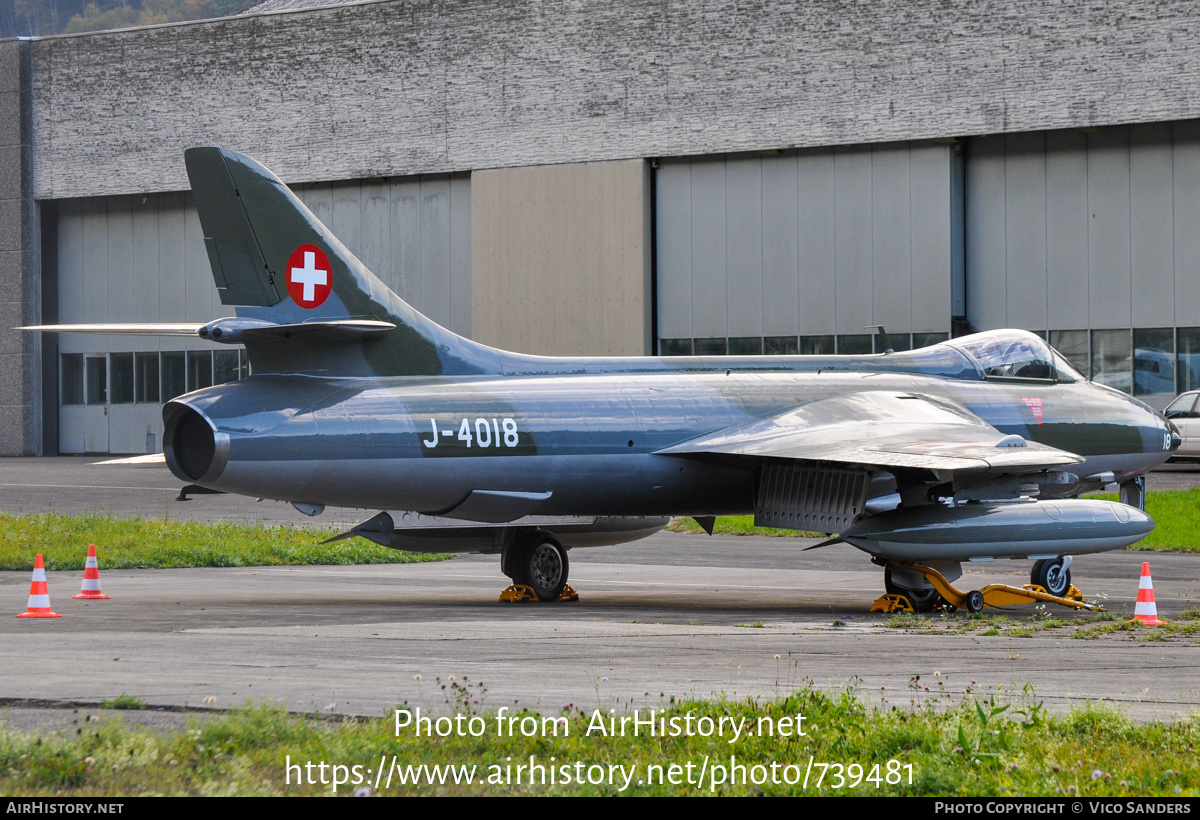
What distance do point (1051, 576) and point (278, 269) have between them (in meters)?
10.0

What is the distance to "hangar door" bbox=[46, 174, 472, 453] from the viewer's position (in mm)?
51969

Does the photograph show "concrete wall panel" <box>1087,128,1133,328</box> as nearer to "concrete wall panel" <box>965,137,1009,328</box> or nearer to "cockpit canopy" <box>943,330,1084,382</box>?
"concrete wall panel" <box>965,137,1009,328</box>

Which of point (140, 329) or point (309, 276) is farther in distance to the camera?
point (140, 329)

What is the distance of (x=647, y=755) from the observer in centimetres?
713

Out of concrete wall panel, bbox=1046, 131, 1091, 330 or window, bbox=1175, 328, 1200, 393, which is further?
concrete wall panel, bbox=1046, 131, 1091, 330

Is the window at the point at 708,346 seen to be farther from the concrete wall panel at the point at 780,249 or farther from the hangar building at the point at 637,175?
the concrete wall panel at the point at 780,249

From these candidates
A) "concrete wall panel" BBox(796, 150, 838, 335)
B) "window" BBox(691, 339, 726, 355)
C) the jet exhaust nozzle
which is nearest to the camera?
the jet exhaust nozzle

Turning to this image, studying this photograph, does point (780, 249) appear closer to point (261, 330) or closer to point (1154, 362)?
point (1154, 362)

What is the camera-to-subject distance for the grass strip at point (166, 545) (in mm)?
22484

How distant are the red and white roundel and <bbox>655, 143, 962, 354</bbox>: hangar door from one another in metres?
30.1

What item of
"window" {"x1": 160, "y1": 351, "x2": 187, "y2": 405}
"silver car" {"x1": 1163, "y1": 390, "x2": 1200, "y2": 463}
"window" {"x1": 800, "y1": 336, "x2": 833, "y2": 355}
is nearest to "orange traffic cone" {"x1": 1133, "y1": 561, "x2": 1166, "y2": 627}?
"silver car" {"x1": 1163, "y1": 390, "x2": 1200, "y2": 463}

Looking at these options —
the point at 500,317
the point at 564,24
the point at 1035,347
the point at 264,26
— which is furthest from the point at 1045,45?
the point at 264,26

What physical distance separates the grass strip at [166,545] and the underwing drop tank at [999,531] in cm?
1140

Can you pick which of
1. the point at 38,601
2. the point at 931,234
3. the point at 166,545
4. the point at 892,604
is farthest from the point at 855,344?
the point at 38,601
